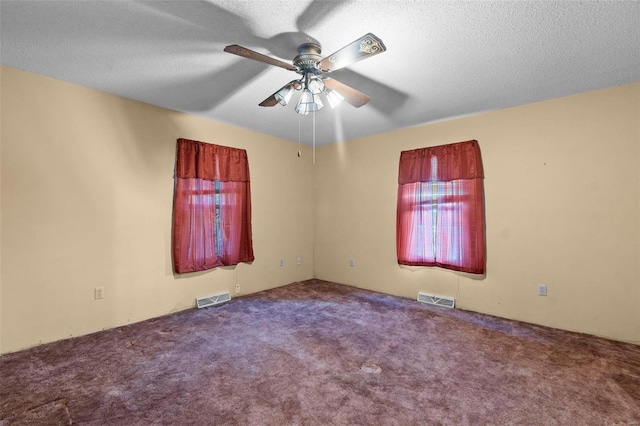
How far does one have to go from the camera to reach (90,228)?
9.93 ft

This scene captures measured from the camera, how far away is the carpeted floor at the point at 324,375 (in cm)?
183

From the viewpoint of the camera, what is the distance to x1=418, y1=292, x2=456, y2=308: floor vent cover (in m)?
3.89

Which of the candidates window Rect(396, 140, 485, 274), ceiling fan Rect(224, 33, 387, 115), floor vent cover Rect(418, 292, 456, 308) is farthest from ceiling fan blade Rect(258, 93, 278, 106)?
floor vent cover Rect(418, 292, 456, 308)

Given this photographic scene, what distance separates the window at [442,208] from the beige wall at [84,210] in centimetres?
270

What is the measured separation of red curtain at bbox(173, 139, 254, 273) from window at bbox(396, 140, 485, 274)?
232 centimetres

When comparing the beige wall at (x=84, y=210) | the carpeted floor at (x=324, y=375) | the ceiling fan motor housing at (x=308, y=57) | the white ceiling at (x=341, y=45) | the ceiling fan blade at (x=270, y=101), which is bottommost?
the carpeted floor at (x=324, y=375)

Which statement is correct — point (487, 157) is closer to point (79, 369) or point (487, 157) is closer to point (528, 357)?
point (528, 357)

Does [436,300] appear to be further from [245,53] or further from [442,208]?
[245,53]

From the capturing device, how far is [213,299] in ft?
13.0

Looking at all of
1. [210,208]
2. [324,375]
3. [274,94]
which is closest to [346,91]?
[274,94]

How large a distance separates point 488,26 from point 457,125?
203 cm

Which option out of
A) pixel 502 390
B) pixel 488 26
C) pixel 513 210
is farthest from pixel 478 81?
pixel 502 390

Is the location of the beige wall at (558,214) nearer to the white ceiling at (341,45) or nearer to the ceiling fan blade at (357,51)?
the white ceiling at (341,45)

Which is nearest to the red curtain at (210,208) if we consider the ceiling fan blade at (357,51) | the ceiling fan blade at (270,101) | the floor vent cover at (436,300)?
the ceiling fan blade at (270,101)
